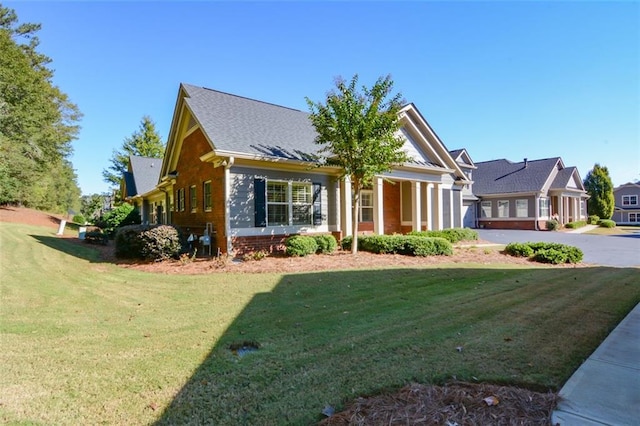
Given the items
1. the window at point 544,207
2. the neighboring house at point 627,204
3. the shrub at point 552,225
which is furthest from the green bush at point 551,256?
the neighboring house at point 627,204

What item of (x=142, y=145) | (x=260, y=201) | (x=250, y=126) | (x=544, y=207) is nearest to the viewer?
(x=260, y=201)

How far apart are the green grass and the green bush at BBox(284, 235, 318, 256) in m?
3.18

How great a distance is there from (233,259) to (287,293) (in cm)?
473

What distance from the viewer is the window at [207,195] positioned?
43.1 feet

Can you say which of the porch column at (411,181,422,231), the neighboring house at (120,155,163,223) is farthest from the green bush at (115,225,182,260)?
the neighboring house at (120,155,163,223)

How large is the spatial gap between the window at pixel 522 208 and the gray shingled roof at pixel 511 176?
44.6 inches

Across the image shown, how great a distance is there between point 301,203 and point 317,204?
73cm

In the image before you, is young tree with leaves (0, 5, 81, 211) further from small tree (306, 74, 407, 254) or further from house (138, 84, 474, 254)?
small tree (306, 74, 407, 254)

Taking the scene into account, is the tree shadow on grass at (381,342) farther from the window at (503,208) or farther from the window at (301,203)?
the window at (503,208)

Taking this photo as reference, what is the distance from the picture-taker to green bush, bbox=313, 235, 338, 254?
490 inches

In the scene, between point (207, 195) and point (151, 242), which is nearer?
point (151, 242)

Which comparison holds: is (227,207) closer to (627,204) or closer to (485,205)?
(485,205)

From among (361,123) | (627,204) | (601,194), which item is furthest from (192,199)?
(627,204)

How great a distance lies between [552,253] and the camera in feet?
38.0
